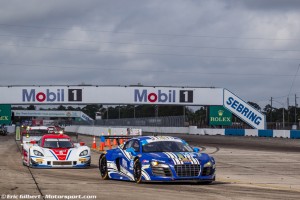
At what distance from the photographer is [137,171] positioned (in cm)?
1555

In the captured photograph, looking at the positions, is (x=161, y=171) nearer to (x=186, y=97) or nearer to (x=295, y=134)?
(x=295, y=134)

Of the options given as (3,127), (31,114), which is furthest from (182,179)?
(31,114)

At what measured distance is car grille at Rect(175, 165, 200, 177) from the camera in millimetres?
14984

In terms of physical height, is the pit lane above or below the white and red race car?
below

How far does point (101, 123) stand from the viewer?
82312mm

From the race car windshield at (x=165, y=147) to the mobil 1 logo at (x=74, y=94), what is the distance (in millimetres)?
46468

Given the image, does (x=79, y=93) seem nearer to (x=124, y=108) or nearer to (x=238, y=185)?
(x=238, y=185)

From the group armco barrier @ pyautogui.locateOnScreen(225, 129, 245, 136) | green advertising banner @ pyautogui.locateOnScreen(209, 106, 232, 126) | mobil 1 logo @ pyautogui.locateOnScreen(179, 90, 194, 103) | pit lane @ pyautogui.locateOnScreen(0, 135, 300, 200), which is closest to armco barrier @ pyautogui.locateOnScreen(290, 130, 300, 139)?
green advertising banner @ pyautogui.locateOnScreen(209, 106, 232, 126)

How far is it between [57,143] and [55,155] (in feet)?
4.29

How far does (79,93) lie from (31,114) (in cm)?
8893

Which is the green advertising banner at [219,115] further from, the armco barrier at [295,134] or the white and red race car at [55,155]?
the white and red race car at [55,155]

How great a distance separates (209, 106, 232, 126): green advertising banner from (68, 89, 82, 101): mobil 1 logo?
1306 centimetres

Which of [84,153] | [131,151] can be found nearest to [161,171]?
[131,151]

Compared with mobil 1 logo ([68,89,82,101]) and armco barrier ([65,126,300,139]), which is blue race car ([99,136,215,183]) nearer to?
armco barrier ([65,126,300,139])
